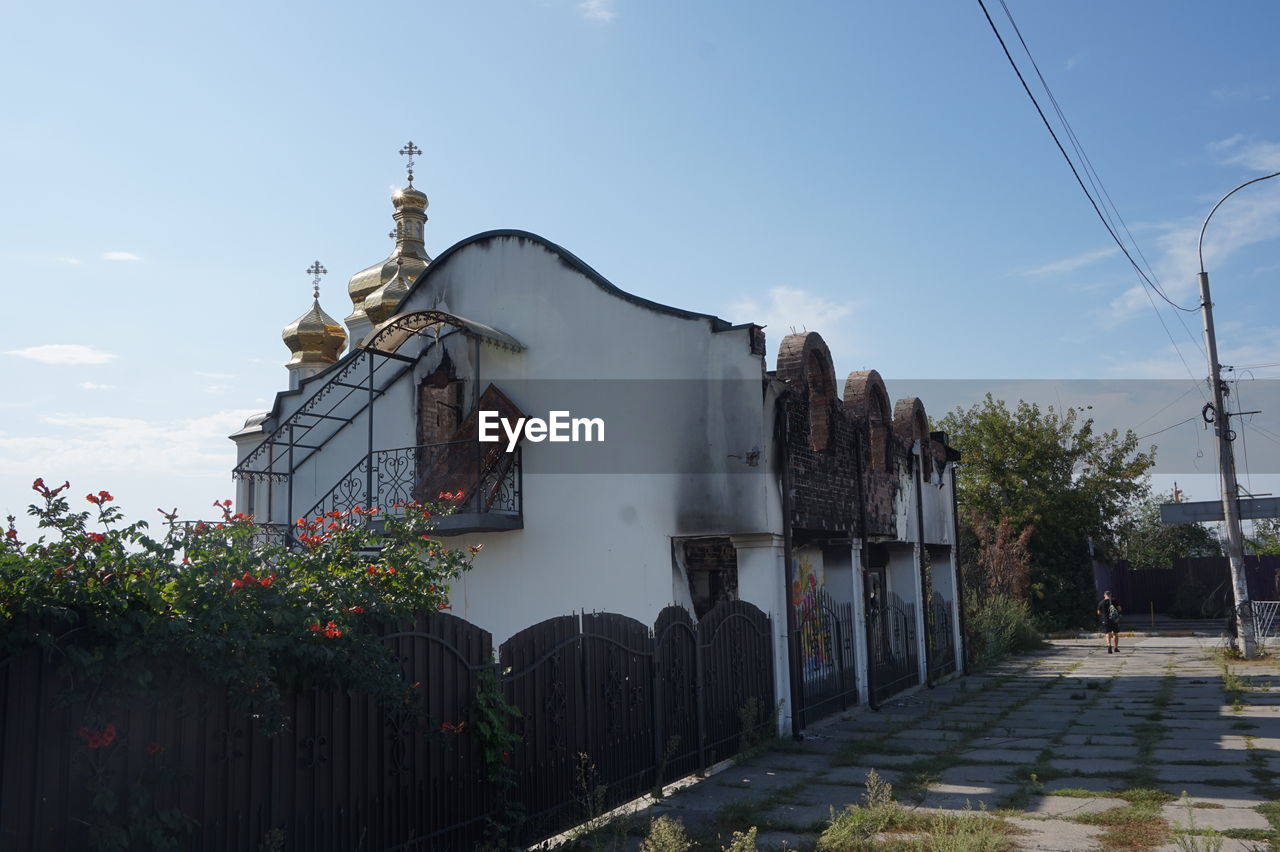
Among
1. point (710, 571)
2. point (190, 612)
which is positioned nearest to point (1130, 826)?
point (190, 612)

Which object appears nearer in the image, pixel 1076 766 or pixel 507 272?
pixel 1076 766

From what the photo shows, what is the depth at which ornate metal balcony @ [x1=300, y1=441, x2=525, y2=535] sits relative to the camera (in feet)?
43.5

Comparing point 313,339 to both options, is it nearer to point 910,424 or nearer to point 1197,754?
point 910,424

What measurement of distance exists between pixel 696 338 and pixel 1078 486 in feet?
85.0

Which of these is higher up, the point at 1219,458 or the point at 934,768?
the point at 1219,458

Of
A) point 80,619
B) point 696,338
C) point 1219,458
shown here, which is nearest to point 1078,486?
point 1219,458

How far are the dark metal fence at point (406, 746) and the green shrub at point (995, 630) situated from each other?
488 inches

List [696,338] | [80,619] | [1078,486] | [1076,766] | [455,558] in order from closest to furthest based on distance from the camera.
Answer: [80,619], [455,558], [1076,766], [696,338], [1078,486]

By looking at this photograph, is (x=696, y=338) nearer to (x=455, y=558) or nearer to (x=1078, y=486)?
(x=455, y=558)

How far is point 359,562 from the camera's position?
598 cm

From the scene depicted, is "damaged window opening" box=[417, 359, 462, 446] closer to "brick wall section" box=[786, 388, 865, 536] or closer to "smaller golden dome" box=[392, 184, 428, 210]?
"brick wall section" box=[786, 388, 865, 536]

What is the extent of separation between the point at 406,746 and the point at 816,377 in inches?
323

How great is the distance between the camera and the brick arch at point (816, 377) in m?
12.3

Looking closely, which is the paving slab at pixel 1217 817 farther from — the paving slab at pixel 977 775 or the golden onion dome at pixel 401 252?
the golden onion dome at pixel 401 252
